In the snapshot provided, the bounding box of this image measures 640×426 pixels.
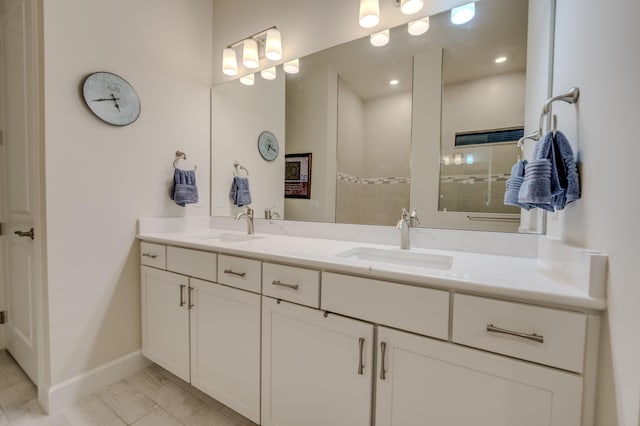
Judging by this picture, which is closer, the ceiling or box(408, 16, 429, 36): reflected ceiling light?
the ceiling

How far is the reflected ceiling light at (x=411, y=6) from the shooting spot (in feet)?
4.47

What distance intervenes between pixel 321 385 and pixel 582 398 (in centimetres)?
75

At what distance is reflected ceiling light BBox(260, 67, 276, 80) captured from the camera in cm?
194

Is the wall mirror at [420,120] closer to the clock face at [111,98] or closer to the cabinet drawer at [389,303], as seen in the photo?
the cabinet drawer at [389,303]

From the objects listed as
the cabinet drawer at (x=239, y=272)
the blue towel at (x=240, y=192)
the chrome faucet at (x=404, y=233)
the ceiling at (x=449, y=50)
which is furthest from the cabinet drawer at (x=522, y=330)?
the blue towel at (x=240, y=192)

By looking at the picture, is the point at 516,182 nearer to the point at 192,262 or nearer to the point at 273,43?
the point at 192,262

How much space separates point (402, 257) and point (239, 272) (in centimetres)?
76

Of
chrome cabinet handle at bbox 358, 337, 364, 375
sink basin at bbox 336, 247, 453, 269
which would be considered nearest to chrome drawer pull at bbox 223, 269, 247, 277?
sink basin at bbox 336, 247, 453, 269

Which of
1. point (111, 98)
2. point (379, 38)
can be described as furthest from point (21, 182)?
point (379, 38)

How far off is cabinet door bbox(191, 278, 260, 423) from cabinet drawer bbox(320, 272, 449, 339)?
395mm

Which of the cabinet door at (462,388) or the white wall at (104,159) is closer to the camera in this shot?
the cabinet door at (462,388)

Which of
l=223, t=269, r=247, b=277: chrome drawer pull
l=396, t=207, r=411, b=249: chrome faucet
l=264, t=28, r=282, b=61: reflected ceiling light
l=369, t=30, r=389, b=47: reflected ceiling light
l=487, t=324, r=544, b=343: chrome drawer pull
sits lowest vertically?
l=487, t=324, r=544, b=343: chrome drawer pull

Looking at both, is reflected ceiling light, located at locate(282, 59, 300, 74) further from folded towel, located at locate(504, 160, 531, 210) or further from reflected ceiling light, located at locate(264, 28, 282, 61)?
folded towel, located at locate(504, 160, 531, 210)

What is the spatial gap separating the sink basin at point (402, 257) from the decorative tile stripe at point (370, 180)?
0.38 meters
